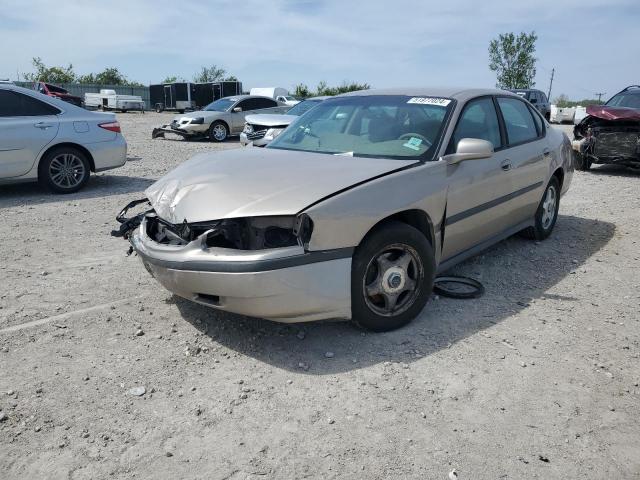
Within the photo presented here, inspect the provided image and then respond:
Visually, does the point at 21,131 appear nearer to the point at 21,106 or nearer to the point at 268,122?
the point at 21,106

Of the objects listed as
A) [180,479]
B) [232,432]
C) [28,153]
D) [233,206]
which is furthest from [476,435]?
[28,153]

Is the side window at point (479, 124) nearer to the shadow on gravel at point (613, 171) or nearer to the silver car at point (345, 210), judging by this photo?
the silver car at point (345, 210)

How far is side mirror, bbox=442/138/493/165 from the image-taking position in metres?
3.90

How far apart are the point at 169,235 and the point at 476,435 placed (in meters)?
2.22

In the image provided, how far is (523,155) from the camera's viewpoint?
4.98 m

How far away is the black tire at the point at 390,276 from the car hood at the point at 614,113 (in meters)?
8.25

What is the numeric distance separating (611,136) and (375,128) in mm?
8116

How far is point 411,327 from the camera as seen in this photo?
3758 mm

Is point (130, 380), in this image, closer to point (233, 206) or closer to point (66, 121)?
point (233, 206)

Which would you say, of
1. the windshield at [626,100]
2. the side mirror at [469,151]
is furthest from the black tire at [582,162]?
the side mirror at [469,151]

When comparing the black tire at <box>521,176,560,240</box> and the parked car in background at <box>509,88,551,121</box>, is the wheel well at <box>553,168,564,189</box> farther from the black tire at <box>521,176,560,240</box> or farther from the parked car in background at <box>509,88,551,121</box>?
the parked car in background at <box>509,88,551,121</box>

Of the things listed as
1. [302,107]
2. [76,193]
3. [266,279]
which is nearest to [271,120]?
[302,107]

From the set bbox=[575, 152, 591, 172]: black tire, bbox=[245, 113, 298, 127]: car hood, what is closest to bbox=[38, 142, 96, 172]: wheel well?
bbox=[245, 113, 298, 127]: car hood

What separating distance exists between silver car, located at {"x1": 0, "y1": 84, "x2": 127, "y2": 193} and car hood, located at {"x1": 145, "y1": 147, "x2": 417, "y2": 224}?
15.5 feet
